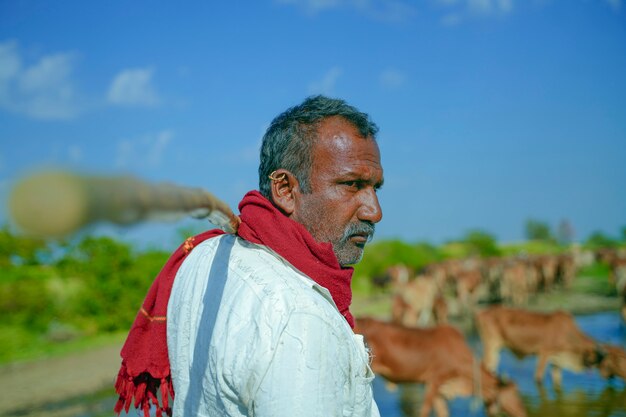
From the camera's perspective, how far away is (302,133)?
1.88m

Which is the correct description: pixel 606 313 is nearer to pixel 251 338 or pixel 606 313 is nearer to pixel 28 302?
pixel 28 302

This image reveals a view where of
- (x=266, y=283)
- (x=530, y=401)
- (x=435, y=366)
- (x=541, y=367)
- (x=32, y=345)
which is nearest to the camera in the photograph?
(x=266, y=283)

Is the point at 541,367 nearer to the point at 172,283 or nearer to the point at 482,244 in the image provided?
the point at 172,283

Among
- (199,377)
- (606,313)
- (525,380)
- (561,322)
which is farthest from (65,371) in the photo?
(606,313)

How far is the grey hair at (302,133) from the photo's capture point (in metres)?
1.86

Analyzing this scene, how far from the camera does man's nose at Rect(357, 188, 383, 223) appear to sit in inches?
74.8

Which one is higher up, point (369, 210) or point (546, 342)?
point (546, 342)

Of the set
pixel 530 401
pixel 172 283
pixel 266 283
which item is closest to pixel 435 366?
pixel 530 401

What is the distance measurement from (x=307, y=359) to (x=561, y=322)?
13.0 meters

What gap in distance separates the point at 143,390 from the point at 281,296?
3.43 ft

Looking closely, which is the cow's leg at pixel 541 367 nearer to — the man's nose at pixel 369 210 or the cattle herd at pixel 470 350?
the cattle herd at pixel 470 350

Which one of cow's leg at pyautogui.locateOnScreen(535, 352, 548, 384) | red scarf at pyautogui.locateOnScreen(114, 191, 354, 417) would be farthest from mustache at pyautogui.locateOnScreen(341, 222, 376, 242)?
cow's leg at pyautogui.locateOnScreen(535, 352, 548, 384)

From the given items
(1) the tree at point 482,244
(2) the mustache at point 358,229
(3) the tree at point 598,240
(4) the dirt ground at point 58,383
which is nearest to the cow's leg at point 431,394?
(4) the dirt ground at point 58,383

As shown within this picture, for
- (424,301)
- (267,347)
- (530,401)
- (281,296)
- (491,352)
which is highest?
(424,301)
